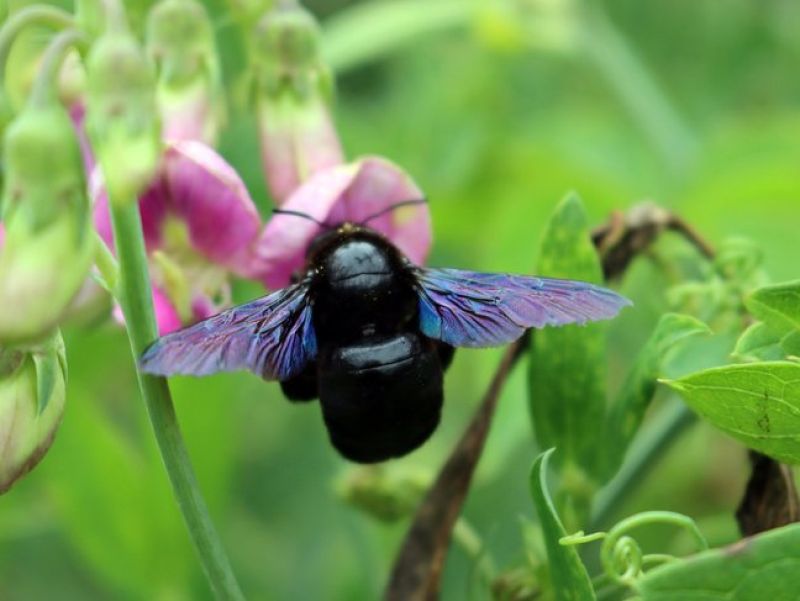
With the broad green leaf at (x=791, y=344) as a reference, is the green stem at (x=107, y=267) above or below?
above

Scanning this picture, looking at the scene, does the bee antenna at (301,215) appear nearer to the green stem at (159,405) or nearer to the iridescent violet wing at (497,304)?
the iridescent violet wing at (497,304)

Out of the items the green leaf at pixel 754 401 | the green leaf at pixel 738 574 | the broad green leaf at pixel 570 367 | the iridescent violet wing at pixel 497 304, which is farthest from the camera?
the broad green leaf at pixel 570 367

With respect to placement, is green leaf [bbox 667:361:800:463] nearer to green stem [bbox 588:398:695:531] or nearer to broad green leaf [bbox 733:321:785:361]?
broad green leaf [bbox 733:321:785:361]

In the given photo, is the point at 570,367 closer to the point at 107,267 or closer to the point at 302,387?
the point at 302,387

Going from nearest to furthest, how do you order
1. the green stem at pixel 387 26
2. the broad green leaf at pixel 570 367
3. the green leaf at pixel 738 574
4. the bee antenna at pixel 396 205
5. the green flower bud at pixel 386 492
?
the green leaf at pixel 738 574
the broad green leaf at pixel 570 367
the bee antenna at pixel 396 205
the green flower bud at pixel 386 492
the green stem at pixel 387 26

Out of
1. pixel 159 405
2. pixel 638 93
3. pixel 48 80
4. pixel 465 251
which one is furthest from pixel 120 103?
pixel 638 93

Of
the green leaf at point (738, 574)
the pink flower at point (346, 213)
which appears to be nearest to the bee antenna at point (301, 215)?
the pink flower at point (346, 213)

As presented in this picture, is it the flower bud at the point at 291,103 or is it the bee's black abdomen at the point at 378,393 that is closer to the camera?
the bee's black abdomen at the point at 378,393

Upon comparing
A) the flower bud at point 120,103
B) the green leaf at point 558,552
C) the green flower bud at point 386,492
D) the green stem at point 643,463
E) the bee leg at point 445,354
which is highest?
the flower bud at point 120,103
